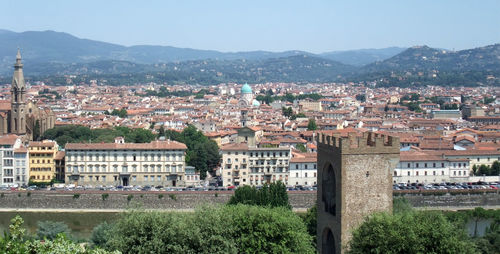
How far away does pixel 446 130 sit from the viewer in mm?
56406

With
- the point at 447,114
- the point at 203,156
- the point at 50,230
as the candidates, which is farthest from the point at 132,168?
the point at 447,114

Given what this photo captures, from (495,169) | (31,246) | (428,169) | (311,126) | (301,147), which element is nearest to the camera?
(31,246)

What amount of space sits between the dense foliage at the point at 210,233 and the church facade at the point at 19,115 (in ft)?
111

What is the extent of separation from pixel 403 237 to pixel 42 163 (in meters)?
27.5

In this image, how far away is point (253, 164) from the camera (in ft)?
119

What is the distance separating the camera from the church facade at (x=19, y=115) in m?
48.6

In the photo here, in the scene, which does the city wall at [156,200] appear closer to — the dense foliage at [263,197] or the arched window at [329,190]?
the dense foliage at [263,197]

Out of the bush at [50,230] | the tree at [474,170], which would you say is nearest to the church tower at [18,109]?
the bush at [50,230]

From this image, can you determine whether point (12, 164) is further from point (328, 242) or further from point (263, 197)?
point (328, 242)

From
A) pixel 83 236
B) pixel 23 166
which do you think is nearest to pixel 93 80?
pixel 23 166

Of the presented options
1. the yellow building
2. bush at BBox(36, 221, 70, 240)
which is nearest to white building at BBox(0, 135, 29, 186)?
the yellow building

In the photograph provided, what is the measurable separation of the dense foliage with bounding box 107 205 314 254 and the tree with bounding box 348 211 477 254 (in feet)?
9.82

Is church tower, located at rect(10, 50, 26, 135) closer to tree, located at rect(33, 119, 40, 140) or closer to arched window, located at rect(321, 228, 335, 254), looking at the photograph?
tree, located at rect(33, 119, 40, 140)

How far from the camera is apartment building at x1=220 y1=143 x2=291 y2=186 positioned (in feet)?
119
